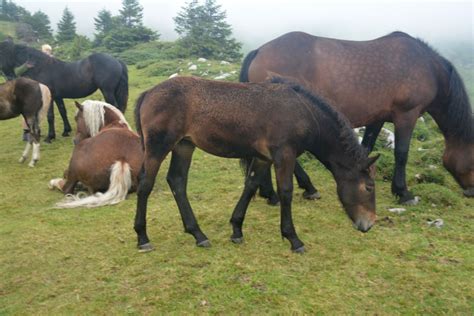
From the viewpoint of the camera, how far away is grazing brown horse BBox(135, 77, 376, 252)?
13.2 feet

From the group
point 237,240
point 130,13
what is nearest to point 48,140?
point 237,240

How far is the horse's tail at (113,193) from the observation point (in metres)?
5.76

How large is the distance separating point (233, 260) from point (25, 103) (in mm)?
6234

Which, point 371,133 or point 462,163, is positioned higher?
point 371,133

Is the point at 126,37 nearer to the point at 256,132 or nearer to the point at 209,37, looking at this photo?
the point at 209,37

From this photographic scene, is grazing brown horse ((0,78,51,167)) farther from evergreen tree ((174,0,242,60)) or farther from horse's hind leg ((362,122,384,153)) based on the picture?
evergreen tree ((174,0,242,60))

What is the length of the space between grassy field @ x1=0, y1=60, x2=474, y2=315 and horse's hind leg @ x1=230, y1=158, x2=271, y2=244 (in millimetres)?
132

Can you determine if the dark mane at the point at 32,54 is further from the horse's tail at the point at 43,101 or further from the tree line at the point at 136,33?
the tree line at the point at 136,33

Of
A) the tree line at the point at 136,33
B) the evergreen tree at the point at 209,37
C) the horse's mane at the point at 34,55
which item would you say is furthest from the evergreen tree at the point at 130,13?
the horse's mane at the point at 34,55

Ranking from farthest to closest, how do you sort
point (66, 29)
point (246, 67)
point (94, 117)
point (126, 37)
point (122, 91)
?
point (66, 29), point (126, 37), point (122, 91), point (94, 117), point (246, 67)

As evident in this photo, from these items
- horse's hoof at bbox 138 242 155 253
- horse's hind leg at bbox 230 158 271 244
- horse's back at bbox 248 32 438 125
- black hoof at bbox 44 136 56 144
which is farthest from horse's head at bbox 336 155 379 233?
black hoof at bbox 44 136 56 144

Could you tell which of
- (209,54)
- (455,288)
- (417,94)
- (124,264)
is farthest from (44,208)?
(209,54)

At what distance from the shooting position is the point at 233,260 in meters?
4.07

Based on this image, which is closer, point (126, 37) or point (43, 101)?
point (43, 101)
